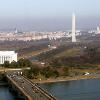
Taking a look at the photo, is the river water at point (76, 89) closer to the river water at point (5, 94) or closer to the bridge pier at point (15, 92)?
the bridge pier at point (15, 92)

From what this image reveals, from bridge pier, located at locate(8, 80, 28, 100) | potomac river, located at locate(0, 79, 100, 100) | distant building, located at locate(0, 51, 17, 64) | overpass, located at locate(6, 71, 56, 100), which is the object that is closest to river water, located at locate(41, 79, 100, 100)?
potomac river, located at locate(0, 79, 100, 100)

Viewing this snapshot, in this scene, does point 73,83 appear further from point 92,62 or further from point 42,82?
point 92,62

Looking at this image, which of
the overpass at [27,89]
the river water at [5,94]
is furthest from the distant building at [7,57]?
the river water at [5,94]

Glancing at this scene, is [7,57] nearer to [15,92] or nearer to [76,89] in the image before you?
[15,92]

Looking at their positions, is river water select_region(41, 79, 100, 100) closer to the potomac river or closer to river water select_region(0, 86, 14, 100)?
the potomac river

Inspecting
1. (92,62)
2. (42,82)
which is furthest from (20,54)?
(42,82)

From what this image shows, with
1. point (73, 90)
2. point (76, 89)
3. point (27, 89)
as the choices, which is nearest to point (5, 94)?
point (27, 89)
